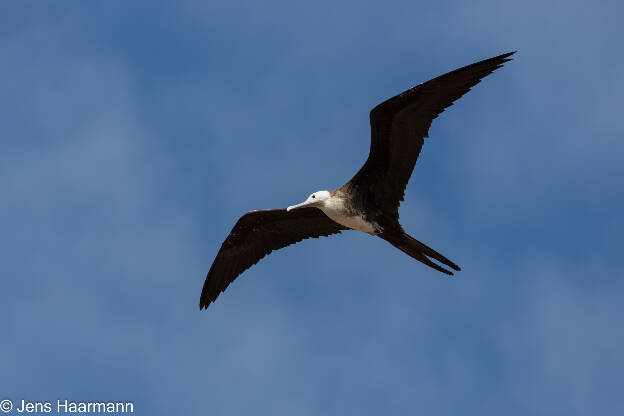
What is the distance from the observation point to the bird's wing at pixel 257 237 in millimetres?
9859

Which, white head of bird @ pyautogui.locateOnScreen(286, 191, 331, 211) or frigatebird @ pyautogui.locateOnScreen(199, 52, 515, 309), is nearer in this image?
frigatebird @ pyautogui.locateOnScreen(199, 52, 515, 309)

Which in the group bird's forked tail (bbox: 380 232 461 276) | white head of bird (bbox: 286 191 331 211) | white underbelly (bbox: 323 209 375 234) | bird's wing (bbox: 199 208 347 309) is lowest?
bird's forked tail (bbox: 380 232 461 276)

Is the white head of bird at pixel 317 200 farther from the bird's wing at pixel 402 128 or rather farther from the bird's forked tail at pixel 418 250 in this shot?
the bird's forked tail at pixel 418 250

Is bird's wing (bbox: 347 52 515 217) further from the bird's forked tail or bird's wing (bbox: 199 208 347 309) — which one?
bird's wing (bbox: 199 208 347 309)

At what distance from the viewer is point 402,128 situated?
8.52m

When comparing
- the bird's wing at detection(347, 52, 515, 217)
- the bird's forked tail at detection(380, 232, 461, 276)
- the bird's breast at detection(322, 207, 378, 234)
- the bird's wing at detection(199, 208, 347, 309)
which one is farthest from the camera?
the bird's wing at detection(199, 208, 347, 309)

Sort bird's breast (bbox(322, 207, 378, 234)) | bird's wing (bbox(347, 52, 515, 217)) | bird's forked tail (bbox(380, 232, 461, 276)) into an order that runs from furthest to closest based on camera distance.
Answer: bird's breast (bbox(322, 207, 378, 234))
bird's forked tail (bbox(380, 232, 461, 276))
bird's wing (bbox(347, 52, 515, 217))

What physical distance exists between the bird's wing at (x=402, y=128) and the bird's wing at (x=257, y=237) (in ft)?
3.40

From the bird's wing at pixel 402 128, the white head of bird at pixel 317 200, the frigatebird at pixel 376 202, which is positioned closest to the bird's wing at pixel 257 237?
the frigatebird at pixel 376 202

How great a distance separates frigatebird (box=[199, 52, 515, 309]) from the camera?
833 cm

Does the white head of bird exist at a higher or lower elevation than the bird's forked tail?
higher

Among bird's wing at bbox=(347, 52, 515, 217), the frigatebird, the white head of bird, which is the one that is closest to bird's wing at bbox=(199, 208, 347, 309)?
the frigatebird

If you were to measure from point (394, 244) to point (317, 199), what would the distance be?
85 cm

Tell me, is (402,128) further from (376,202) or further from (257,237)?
(257,237)
